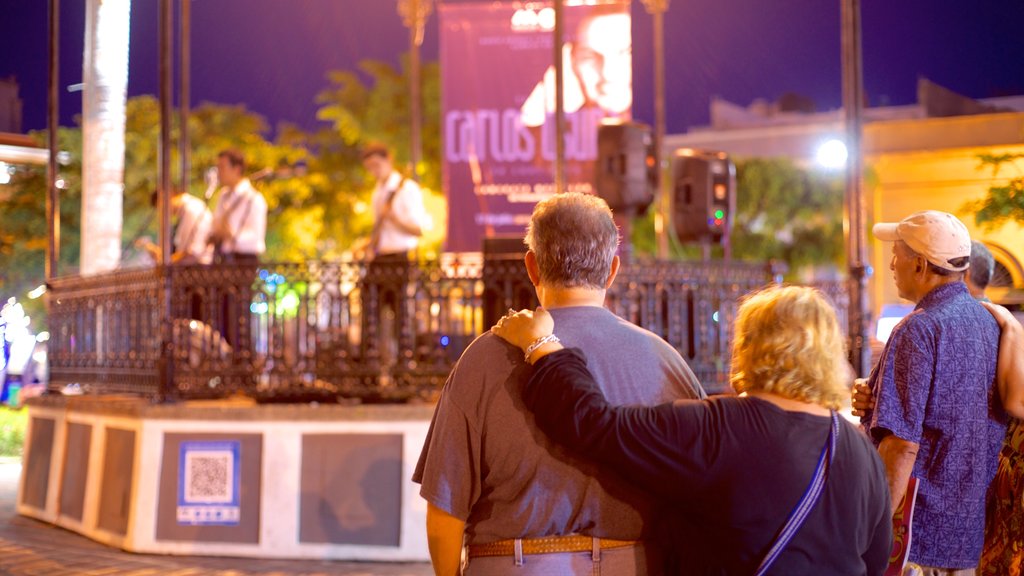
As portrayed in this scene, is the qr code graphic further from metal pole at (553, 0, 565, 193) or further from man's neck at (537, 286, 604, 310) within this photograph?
man's neck at (537, 286, 604, 310)

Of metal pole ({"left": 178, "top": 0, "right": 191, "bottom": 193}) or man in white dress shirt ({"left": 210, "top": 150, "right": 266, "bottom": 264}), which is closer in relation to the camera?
man in white dress shirt ({"left": 210, "top": 150, "right": 266, "bottom": 264})

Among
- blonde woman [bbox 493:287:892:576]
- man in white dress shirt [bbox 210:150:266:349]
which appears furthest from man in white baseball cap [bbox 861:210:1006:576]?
man in white dress shirt [bbox 210:150:266:349]

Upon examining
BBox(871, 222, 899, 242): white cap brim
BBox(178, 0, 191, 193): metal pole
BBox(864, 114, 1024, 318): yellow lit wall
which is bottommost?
BBox(871, 222, 899, 242): white cap brim

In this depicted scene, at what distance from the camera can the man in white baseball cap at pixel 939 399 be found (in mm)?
3736

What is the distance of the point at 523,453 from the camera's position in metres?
3.09

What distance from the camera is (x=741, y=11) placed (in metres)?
52.5

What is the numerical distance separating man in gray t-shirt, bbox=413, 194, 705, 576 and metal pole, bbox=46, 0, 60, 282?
9362mm

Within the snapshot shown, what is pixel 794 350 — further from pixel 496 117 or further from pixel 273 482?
pixel 496 117

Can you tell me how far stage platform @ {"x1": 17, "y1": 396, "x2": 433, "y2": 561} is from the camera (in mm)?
8180

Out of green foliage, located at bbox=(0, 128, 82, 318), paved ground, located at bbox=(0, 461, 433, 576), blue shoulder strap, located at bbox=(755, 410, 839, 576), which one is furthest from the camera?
green foliage, located at bbox=(0, 128, 82, 318)

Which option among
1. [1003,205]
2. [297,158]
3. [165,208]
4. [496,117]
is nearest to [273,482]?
[165,208]

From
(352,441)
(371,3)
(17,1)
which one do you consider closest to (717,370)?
(352,441)

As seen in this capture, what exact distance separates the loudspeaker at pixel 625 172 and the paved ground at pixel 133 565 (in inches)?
247

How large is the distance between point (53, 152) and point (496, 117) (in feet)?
33.6
